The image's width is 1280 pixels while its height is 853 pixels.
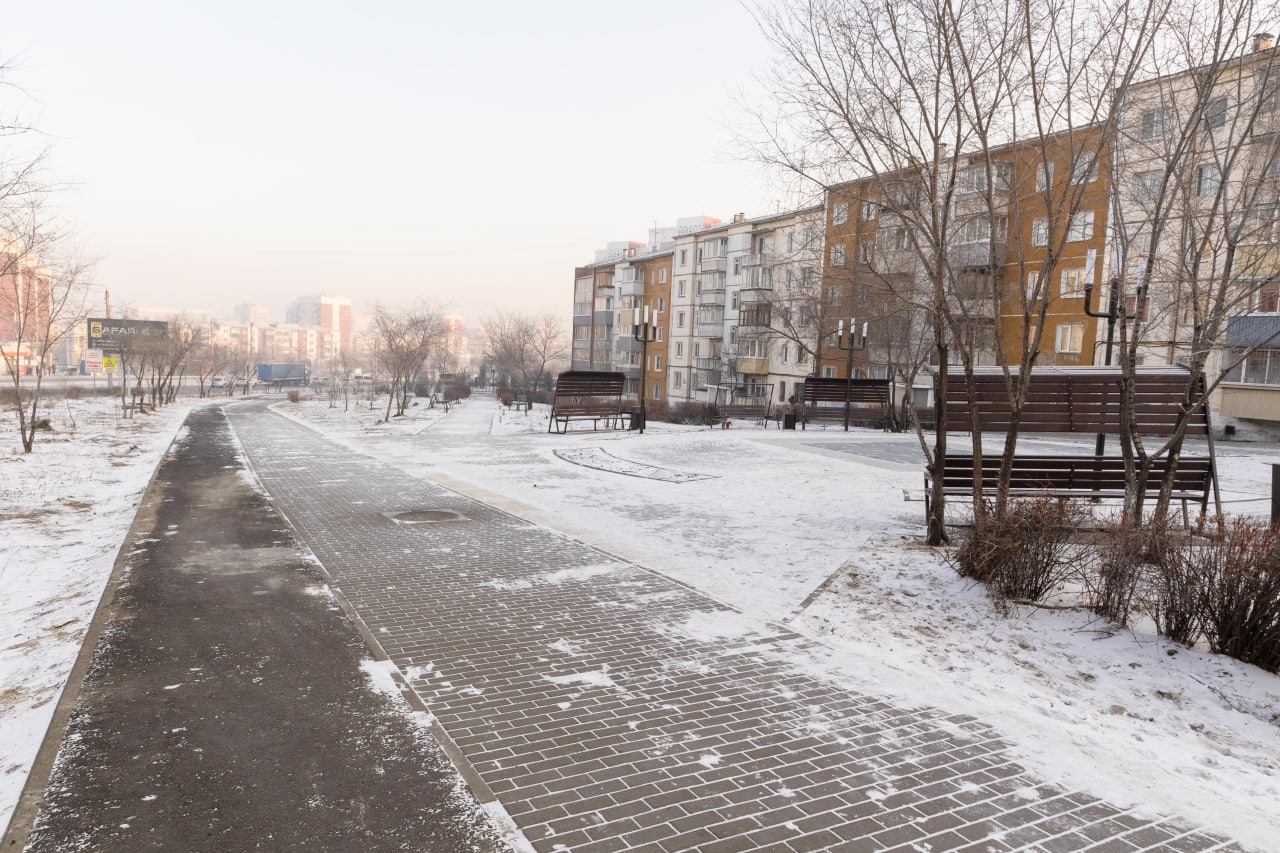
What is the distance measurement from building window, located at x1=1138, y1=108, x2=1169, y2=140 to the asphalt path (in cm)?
788

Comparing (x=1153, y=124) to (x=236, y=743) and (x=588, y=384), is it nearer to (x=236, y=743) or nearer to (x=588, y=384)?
(x=236, y=743)

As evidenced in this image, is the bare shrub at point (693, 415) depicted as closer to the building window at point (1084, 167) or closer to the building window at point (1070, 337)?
the building window at point (1070, 337)

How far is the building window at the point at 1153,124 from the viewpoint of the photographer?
272 inches

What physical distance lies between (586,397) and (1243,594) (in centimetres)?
1959

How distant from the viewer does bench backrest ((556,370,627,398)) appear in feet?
75.4

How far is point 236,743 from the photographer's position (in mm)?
4172

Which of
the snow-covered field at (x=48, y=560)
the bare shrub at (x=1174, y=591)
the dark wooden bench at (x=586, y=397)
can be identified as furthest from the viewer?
the dark wooden bench at (x=586, y=397)

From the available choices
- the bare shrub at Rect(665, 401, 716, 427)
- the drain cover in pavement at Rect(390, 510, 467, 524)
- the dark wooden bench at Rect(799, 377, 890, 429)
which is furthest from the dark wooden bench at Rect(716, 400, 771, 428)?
the drain cover in pavement at Rect(390, 510, 467, 524)

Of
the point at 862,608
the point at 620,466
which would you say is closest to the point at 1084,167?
the point at 862,608

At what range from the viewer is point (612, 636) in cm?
602

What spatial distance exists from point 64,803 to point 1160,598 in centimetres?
701

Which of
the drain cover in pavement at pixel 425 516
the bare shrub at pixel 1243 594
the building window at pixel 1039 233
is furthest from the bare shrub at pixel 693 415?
the bare shrub at pixel 1243 594

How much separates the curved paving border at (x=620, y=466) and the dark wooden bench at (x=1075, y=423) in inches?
201

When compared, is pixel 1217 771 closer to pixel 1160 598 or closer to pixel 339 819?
pixel 1160 598
